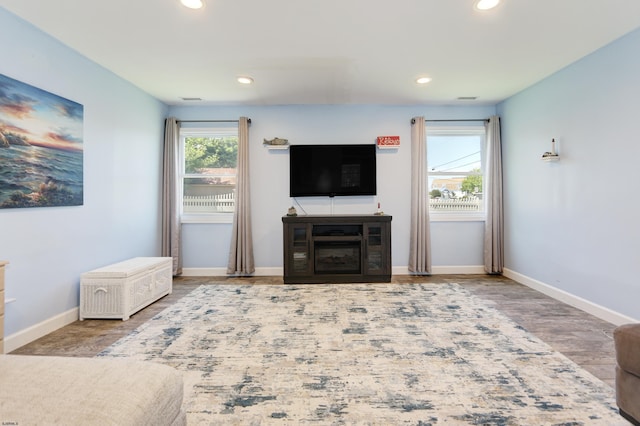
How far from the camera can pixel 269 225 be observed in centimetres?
471

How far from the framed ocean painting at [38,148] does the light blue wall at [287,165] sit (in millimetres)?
1936

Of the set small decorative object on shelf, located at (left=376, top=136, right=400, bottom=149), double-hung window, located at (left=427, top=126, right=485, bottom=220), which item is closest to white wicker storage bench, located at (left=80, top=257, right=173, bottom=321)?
small decorative object on shelf, located at (left=376, top=136, right=400, bottom=149)

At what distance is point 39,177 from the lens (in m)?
2.59

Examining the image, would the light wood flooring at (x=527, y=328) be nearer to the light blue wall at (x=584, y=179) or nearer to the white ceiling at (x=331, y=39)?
the light blue wall at (x=584, y=179)

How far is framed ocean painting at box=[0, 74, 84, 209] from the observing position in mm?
2344

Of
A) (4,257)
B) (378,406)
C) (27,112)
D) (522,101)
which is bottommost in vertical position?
(378,406)

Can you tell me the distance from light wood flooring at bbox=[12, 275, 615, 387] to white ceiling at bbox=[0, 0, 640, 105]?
102 inches

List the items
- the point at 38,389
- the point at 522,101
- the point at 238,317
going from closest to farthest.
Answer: the point at 38,389, the point at 238,317, the point at 522,101

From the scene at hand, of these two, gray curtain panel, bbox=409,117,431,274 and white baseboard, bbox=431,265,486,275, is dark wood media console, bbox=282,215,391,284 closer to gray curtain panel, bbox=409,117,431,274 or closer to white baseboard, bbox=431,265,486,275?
gray curtain panel, bbox=409,117,431,274

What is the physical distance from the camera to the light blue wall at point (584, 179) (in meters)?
2.71

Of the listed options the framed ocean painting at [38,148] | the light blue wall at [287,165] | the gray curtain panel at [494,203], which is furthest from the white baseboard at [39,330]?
the gray curtain panel at [494,203]

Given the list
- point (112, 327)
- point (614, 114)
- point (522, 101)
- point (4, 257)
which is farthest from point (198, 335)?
point (522, 101)

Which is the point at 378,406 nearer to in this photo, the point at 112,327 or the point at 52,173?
the point at 112,327

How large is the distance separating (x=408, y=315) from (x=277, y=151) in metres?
3.02
